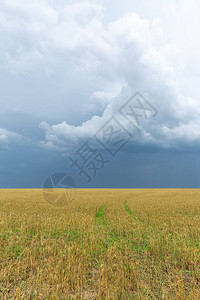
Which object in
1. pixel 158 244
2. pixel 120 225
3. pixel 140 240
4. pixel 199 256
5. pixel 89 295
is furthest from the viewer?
pixel 120 225

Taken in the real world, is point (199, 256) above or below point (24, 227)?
below

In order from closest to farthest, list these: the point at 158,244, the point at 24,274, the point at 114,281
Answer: the point at 114,281 → the point at 24,274 → the point at 158,244

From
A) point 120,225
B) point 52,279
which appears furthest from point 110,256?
point 120,225

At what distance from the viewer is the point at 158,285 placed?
5059mm

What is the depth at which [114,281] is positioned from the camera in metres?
4.88

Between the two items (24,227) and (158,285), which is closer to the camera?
(158,285)

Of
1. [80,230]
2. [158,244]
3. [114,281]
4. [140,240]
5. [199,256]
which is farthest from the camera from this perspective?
[80,230]

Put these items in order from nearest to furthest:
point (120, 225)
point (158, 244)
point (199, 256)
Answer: point (199, 256) → point (158, 244) → point (120, 225)

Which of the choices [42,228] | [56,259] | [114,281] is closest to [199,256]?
[114,281]

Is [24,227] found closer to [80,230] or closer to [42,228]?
[42,228]

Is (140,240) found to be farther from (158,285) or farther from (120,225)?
(158,285)

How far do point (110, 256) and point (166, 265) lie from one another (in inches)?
74.8

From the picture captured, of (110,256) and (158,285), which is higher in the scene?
(110,256)

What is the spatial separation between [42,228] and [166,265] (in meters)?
6.90
